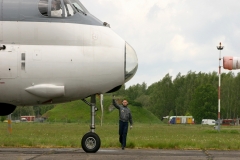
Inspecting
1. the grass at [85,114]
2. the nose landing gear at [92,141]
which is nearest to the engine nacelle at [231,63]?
the nose landing gear at [92,141]

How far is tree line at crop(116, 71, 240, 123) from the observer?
142625 millimetres

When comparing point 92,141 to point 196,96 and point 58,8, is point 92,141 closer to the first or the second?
point 58,8

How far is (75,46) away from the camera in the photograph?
17.9 meters

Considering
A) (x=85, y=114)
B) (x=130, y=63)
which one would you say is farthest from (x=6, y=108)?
(x=85, y=114)

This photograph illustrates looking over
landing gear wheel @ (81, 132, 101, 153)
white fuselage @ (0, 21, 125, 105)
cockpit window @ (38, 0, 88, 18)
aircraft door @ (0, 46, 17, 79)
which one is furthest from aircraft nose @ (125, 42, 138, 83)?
aircraft door @ (0, 46, 17, 79)

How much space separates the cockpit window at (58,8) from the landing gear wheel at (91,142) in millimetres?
3613

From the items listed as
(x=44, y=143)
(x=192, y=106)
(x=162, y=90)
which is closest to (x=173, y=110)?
(x=162, y=90)

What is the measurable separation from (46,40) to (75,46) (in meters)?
0.82

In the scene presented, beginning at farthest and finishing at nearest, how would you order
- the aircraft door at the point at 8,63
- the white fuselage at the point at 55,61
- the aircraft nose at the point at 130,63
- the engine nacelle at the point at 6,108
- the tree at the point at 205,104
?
the tree at the point at 205,104 → the engine nacelle at the point at 6,108 → the aircraft nose at the point at 130,63 → the white fuselage at the point at 55,61 → the aircraft door at the point at 8,63

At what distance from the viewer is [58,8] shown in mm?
17922

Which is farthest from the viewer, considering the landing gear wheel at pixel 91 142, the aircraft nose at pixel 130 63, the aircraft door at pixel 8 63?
the landing gear wheel at pixel 91 142

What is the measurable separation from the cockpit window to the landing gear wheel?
11.9ft

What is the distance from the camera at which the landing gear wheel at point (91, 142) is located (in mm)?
18875

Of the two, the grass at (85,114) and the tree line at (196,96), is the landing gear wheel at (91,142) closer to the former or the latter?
the grass at (85,114)
